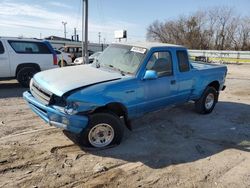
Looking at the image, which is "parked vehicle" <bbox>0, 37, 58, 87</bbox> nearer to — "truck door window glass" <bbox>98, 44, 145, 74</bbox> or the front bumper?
"truck door window glass" <bbox>98, 44, 145, 74</bbox>

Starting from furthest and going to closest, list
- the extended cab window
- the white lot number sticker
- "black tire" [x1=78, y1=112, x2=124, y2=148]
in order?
the extended cab window < the white lot number sticker < "black tire" [x1=78, y1=112, x2=124, y2=148]

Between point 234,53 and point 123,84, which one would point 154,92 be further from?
point 234,53

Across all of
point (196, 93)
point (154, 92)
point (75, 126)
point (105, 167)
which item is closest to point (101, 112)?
point (75, 126)

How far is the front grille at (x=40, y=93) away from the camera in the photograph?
4.49 metres

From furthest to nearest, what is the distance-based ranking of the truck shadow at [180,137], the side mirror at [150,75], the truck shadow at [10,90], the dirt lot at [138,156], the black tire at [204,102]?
the truck shadow at [10,90]
the black tire at [204,102]
the side mirror at [150,75]
the truck shadow at [180,137]
the dirt lot at [138,156]

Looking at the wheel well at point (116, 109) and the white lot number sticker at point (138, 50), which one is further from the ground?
the white lot number sticker at point (138, 50)

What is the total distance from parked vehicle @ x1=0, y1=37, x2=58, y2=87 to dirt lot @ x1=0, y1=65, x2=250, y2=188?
12.5 ft

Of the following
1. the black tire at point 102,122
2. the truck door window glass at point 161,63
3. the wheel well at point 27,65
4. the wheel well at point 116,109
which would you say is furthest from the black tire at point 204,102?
the wheel well at point 27,65

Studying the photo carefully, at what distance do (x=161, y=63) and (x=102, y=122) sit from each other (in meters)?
2.00

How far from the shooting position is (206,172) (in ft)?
13.7

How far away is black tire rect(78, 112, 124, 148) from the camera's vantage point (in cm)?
449

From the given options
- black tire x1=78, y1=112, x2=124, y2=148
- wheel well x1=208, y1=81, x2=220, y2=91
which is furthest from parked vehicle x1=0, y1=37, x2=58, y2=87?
black tire x1=78, y1=112, x2=124, y2=148

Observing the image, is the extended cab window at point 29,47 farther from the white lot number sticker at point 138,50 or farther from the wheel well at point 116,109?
the wheel well at point 116,109

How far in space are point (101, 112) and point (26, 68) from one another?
6.80 m
